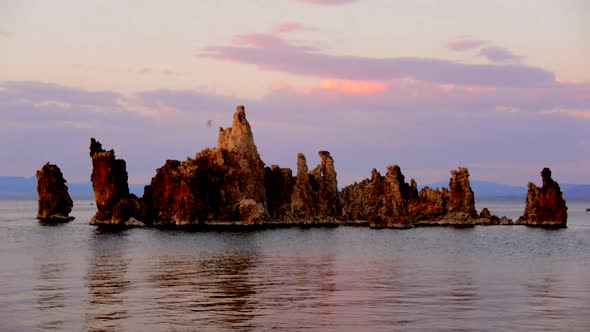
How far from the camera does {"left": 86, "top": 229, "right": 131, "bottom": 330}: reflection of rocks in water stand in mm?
43928

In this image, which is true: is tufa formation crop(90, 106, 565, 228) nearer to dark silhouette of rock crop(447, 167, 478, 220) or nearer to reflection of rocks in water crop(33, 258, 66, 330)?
dark silhouette of rock crop(447, 167, 478, 220)

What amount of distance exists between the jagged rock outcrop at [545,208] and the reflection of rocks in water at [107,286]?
271 feet

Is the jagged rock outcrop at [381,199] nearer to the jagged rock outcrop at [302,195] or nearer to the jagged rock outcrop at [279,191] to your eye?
the jagged rock outcrop at [302,195]

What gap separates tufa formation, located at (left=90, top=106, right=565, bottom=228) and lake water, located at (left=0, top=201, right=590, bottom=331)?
50723mm

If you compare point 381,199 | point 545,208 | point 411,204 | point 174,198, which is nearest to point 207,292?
point 174,198

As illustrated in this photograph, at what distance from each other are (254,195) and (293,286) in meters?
115

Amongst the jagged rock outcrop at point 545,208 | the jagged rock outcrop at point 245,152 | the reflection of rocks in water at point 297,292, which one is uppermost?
the jagged rock outcrop at point 245,152

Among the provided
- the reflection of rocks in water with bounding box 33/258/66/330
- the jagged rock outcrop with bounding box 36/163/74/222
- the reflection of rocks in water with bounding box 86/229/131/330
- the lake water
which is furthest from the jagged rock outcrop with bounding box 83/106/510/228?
the reflection of rocks in water with bounding box 33/258/66/330

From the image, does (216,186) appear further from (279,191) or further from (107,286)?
(107,286)

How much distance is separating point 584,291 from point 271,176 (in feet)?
431

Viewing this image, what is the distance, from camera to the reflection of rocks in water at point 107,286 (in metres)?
43.9

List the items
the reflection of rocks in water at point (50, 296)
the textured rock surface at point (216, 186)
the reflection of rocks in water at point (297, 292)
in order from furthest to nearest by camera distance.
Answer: the textured rock surface at point (216, 186), the reflection of rocks in water at point (297, 292), the reflection of rocks in water at point (50, 296)

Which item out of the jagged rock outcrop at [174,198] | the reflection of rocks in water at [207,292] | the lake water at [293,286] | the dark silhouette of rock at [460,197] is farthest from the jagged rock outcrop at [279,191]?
the reflection of rocks in water at [207,292]

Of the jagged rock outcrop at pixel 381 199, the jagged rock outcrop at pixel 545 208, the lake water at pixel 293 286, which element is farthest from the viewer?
the jagged rock outcrop at pixel 381 199
